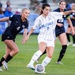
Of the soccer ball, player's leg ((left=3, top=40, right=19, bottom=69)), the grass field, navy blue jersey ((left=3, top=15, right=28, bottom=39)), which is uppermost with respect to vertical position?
navy blue jersey ((left=3, top=15, right=28, bottom=39))

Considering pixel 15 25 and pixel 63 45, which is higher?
pixel 15 25

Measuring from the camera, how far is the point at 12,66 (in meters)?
13.9

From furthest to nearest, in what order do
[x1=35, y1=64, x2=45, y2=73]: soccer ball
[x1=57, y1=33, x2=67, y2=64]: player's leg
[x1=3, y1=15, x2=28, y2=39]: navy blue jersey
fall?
[x1=57, y1=33, x2=67, y2=64]: player's leg, [x1=3, y1=15, x2=28, y2=39]: navy blue jersey, [x1=35, y1=64, x2=45, y2=73]: soccer ball

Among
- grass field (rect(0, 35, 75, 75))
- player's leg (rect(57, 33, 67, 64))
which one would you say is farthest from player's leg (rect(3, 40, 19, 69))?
player's leg (rect(57, 33, 67, 64))

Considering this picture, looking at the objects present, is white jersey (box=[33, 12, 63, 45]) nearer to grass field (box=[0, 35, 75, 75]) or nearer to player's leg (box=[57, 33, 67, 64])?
grass field (box=[0, 35, 75, 75])

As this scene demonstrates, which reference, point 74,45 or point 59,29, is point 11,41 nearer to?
point 59,29

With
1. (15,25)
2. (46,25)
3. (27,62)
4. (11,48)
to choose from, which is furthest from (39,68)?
(27,62)

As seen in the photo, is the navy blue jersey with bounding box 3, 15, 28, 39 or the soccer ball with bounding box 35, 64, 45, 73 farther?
the navy blue jersey with bounding box 3, 15, 28, 39

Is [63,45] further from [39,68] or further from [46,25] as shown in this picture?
[39,68]

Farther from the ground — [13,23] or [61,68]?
[13,23]

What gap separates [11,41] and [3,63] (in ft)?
2.25

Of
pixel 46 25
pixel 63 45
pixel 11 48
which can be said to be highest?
pixel 46 25

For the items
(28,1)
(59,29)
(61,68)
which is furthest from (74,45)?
(28,1)

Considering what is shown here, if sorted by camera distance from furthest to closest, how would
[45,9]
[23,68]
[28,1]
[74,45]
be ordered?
[28,1]
[74,45]
[23,68]
[45,9]
